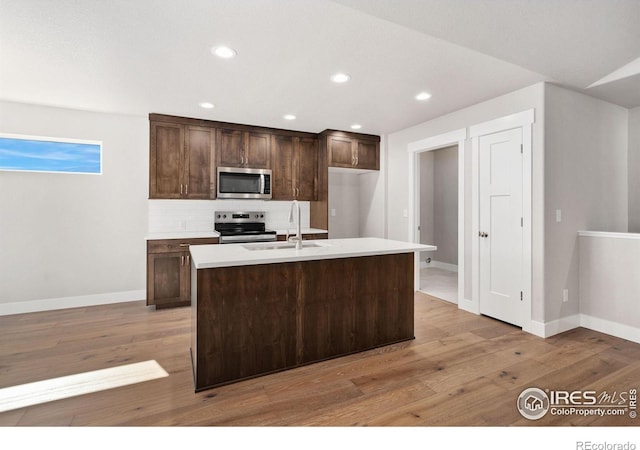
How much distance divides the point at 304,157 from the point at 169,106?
6.72 feet

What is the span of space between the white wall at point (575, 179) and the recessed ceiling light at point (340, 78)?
191 centimetres

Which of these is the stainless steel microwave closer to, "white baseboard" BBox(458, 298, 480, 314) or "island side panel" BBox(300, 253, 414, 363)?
"island side panel" BBox(300, 253, 414, 363)

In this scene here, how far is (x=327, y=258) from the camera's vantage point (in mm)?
2459

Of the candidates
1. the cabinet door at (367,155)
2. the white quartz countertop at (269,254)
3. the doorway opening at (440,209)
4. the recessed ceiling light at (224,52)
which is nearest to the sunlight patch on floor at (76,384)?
Answer: the white quartz countertop at (269,254)

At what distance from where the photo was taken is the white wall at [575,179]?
3.09 metres

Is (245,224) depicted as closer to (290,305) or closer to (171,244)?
(171,244)

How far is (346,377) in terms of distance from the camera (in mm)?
2287

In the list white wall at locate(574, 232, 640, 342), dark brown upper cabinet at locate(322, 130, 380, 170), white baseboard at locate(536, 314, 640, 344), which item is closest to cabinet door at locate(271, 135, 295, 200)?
dark brown upper cabinet at locate(322, 130, 380, 170)

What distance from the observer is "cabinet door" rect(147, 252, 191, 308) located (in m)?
3.84

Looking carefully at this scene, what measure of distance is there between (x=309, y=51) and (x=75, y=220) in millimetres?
3663

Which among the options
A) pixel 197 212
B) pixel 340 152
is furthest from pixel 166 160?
pixel 340 152

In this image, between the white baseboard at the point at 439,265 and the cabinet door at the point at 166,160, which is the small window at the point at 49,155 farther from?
the white baseboard at the point at 439,265
